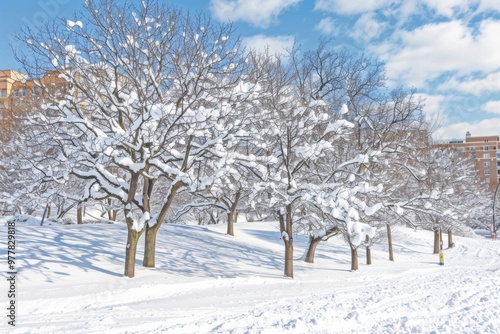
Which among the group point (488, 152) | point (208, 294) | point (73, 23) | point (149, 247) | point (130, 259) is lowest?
point (208, 294)

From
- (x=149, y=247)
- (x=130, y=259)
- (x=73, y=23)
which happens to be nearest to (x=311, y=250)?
(x=149, y=247)

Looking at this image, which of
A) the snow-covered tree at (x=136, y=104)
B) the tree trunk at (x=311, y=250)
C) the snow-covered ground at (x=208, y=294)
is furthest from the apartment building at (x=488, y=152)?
the snow-covered tree at (x=136, y=104)

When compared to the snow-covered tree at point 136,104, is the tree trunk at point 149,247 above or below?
below

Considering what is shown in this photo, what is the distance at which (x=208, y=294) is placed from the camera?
10195 mm

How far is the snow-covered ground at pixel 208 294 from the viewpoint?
632cm

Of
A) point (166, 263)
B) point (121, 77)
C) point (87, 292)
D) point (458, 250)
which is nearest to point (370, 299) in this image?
point (87, 292)

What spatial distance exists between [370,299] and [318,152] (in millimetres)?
5506

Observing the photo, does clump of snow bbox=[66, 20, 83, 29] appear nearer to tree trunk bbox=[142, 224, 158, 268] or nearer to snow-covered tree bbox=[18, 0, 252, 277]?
snow-covered tree bbox=[18, 0, 252, 277]

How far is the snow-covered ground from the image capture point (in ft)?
20.7

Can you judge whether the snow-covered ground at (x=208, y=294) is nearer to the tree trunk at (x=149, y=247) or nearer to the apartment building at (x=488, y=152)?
the tree trunk at (x=149, y=247)

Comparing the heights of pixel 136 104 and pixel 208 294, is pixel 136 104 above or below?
above

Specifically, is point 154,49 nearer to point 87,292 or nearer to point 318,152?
point 318,152

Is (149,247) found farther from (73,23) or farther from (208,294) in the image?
(73,23)

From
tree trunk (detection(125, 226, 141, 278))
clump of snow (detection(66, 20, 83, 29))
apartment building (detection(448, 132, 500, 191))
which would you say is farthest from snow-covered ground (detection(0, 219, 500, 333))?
apartment building (detection(448, 132, 500, 191))
